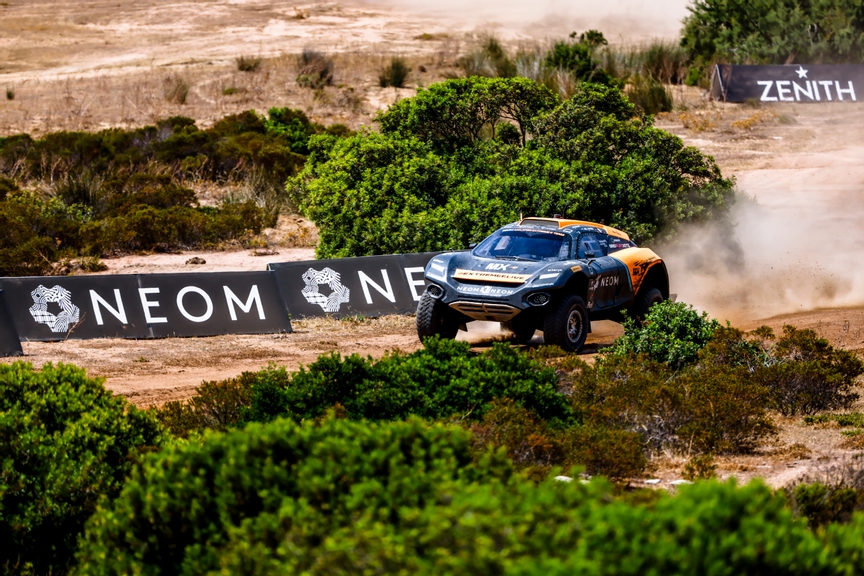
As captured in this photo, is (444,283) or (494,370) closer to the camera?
(494,370)

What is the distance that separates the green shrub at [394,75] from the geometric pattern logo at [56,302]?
31.7 m

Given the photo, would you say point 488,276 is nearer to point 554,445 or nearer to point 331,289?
point 331,289

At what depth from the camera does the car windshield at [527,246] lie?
45.9 feet

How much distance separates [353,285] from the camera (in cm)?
1664

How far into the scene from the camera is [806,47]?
1770 inches

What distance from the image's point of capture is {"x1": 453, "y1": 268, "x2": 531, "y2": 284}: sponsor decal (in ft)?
43.5

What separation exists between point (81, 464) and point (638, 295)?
10.2m

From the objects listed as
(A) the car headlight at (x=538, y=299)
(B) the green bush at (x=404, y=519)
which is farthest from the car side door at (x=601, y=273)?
(B) the green bush at (x=404, y=519)

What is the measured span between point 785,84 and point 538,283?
30.2 metres

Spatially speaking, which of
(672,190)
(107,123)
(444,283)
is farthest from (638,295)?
(107,123)

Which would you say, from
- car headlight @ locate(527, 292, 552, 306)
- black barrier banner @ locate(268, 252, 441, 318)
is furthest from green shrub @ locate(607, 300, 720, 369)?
black barrier banner @ locate(268, 252, 441, 318)

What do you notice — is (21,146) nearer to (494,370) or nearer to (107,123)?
(107,123)

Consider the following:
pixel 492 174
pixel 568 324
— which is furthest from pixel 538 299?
pixel 492 174

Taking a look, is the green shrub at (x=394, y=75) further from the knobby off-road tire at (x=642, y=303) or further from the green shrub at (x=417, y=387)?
the green shrub at (x=417, y=387)
